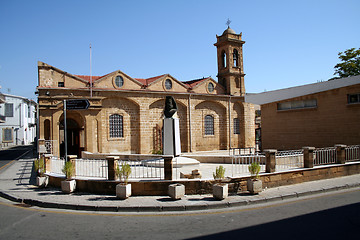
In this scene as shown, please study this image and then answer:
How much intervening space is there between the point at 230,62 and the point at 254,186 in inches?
981

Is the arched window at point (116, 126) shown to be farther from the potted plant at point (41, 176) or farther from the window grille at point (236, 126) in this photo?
the window grille at point (236, 126)

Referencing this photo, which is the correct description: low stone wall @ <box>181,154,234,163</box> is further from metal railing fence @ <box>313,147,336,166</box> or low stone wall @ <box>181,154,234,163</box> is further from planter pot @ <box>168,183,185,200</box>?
planter pot @ <box>168,183,185,200</box>

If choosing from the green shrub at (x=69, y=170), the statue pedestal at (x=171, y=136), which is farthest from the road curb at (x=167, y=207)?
the statue pedestal at (x=171, y=136)

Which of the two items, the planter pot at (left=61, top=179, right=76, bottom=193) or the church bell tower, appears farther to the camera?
the church bell tower

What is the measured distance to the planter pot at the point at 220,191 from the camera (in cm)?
843

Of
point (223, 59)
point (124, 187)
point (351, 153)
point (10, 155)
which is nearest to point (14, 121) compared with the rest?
point (10, 155)

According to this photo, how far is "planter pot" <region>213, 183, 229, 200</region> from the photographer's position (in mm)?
8430

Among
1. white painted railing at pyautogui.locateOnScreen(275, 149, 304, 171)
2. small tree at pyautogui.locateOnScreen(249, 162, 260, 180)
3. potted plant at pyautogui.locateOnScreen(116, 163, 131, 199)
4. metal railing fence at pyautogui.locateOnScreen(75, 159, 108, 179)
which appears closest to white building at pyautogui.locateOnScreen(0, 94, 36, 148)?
metal railing fence at pyautogui.locateOnScreen(75, 159, 108, 179)

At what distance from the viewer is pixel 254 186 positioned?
354 inches

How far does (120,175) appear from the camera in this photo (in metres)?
9.20

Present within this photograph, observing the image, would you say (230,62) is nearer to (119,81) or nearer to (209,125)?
(209,125)

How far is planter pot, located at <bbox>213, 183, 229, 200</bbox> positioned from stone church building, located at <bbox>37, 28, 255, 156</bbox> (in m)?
16.3

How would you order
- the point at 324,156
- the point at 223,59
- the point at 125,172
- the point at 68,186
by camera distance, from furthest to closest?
1. the point at 223,59
2. the point at 324,156
3. the point at 68,186
4. the point at 125,172

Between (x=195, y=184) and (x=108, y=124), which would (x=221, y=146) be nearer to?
(x=108, y=124)
